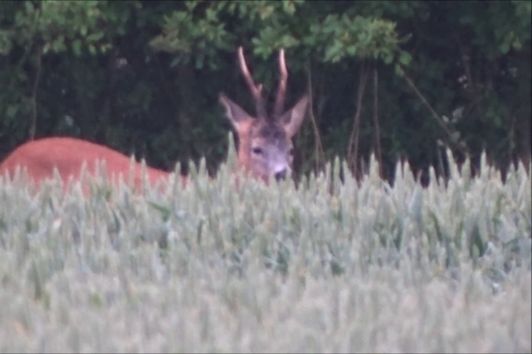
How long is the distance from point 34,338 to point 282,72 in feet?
23.1

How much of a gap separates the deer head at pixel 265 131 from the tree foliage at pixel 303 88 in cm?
37

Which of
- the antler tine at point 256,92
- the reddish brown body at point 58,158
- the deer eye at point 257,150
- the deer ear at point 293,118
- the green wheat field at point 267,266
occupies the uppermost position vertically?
the antler tine at point 256,92

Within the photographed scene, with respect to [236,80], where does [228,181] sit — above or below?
below

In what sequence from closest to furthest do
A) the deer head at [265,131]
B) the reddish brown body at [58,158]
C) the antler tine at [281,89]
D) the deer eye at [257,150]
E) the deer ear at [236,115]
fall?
the reddish brown body at [58,158]
the antler tine at [281,89]
the deer head at [265,131]
the deer eye at [257,150]
the deer ear at [236,115]

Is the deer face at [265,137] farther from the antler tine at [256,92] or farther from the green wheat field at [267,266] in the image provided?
the green wheat field at [267,266]

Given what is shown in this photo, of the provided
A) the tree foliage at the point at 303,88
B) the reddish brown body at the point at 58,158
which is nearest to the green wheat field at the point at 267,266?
the reddish brown body at the point at 58,158

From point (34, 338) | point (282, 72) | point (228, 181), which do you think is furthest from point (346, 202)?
point (282, 72)

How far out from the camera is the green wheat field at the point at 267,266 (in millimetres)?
4160

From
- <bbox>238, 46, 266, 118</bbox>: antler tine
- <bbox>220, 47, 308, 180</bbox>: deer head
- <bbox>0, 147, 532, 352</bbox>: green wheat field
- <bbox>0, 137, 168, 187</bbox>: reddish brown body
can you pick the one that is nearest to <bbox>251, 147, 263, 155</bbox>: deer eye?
<bbox>220, 47, 308, 180</bbox>: deer head

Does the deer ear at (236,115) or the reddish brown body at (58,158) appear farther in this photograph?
the deer ear at (236,115)

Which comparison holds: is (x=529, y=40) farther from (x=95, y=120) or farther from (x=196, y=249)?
(x=196, y=249)

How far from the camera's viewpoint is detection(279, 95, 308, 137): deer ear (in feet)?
38.4

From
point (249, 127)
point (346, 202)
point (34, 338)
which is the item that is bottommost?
point (34, 338)

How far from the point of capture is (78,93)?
12875 mm
